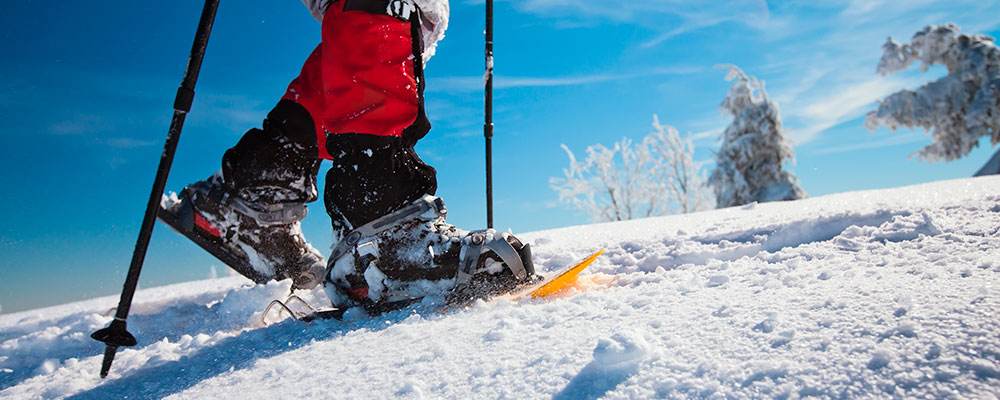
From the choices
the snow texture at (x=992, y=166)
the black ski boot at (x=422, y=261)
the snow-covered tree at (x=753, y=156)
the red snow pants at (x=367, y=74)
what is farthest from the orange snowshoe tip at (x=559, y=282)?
the snow texture at (x=992, y=166)

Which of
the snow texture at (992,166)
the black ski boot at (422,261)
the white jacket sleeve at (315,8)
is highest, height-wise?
the snow texture at (992,166)

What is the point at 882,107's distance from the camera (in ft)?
45.3

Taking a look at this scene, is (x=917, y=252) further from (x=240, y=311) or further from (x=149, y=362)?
(x=240, y=311)

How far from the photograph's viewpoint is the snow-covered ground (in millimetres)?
492

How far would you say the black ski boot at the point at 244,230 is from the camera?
59.2 inches

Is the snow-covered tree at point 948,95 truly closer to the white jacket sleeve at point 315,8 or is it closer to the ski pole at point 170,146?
the white jacket sleeve at point 315,8

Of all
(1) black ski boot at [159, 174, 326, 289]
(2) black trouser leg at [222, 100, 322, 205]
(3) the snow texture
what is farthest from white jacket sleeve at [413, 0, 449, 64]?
(3) the snow texture

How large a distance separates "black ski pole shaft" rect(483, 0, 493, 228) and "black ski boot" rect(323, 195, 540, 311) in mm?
750

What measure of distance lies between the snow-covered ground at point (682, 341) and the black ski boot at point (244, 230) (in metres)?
0.29

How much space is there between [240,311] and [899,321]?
59.1 inches

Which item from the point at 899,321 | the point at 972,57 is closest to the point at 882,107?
the point at 972,57

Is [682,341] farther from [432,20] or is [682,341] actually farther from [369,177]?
[432,20]

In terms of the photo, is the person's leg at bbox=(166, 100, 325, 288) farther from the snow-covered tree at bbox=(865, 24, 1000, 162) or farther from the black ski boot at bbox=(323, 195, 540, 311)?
the snow-covered tree at bbox=(865, 24, 1000, 162)

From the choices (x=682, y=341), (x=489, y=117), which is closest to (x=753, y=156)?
(x=489, y=117)
